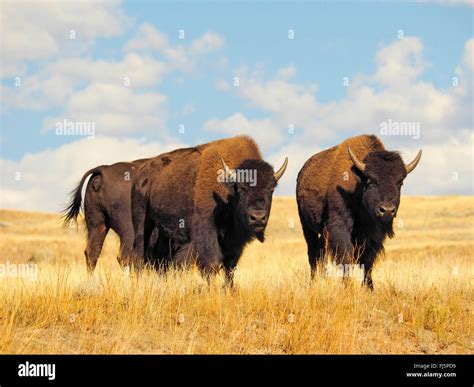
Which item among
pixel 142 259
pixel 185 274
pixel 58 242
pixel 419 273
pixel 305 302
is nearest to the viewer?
pixel 305 302

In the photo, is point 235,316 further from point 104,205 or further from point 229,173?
point 104,205

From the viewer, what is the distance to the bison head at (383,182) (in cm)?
1127

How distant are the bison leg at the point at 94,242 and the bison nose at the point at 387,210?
756 cm

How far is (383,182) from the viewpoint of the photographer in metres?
11.4

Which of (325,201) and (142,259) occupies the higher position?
(325,201)

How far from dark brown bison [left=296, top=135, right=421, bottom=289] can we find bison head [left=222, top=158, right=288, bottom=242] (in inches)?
55.5

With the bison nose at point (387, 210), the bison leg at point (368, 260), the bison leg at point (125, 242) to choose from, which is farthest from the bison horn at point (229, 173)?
the bison leg at point (125, 242)

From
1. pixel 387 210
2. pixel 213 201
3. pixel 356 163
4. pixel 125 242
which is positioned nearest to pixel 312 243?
pixel 356 163

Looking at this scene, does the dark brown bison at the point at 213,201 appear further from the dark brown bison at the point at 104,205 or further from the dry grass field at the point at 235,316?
the dark brown bison at the point at 104,205
